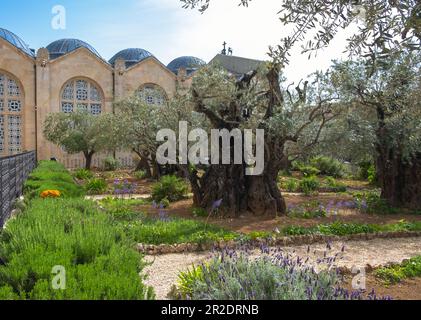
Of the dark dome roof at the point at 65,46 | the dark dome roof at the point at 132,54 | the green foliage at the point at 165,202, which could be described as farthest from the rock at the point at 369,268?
the dark dome roof at the point at 132,54

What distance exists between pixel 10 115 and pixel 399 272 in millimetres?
32020

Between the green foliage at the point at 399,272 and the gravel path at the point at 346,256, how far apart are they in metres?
0.32

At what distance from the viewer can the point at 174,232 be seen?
765cm

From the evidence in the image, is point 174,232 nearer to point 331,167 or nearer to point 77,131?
point 331,167

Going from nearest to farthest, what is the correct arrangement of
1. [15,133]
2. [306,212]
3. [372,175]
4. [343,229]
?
[343,229] → [306,212] → [372,175] → [15,133]

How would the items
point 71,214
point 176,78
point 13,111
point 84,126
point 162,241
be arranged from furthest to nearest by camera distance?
point 176,78 → point 13,111 → point 84,126 → point 162,241 → point 71,214

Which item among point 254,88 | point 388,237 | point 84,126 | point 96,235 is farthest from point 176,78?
point 96,235

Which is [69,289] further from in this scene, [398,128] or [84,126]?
[84,126]

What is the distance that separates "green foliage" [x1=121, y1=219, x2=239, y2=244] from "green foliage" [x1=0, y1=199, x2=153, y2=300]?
2.23m

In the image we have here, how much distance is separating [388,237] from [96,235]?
663cm

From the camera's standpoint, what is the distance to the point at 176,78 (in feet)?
121

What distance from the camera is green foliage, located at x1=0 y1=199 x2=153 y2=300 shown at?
2.98 m

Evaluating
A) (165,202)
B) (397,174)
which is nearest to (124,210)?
(165,202)

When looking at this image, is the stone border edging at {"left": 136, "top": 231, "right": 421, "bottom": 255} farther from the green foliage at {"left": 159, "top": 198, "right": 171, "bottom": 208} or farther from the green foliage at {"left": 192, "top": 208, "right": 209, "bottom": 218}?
the green foliage at {"left": 159, "top": 198, "right": 171, "bottom": 208}
